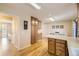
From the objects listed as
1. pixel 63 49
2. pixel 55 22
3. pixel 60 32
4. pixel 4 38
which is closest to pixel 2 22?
pixel 4 38

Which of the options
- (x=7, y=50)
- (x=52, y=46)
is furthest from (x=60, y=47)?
(x=7, y=50)

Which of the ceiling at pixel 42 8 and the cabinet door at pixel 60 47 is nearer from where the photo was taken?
the cabinet door at pixel 60 47

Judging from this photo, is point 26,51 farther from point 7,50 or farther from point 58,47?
point 58,47

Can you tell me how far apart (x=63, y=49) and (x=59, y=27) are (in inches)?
169

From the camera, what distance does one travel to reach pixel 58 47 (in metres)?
3.45

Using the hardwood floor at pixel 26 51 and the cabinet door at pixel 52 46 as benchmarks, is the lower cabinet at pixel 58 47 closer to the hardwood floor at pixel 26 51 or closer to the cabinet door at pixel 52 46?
the cabinet door at pixel 52 46

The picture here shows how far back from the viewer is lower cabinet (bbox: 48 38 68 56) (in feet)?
10.4

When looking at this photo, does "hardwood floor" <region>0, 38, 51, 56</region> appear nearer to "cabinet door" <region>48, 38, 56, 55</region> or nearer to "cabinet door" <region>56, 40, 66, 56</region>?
"cabinet door" <region>48, 38, 56, 55</region>

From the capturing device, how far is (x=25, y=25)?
5.39 m

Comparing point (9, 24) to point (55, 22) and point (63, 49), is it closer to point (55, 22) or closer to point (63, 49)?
point (55, 22)

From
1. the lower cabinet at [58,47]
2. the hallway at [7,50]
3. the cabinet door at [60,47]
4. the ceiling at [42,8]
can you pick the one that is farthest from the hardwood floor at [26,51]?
the ceiling at [42,8]

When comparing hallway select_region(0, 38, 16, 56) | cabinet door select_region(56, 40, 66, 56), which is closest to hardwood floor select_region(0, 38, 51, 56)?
hallway select_region(0, 38, 16, 56)

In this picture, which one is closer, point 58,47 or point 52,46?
point 58,47

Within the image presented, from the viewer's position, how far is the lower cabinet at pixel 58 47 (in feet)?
10.4
